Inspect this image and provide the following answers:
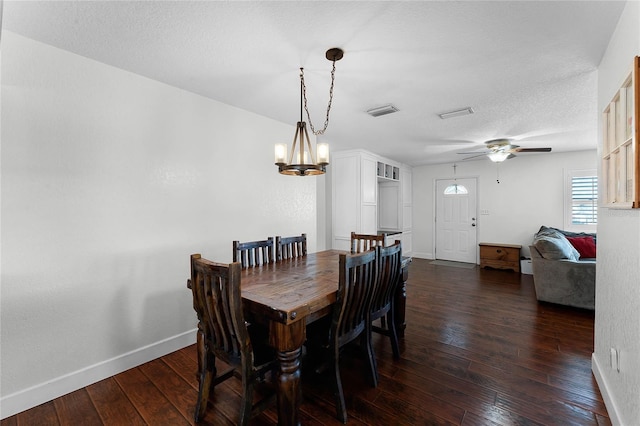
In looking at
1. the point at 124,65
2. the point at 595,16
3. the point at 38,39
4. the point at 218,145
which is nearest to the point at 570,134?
the point at 595,16

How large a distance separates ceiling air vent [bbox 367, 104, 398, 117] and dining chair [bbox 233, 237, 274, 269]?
1.81 metres

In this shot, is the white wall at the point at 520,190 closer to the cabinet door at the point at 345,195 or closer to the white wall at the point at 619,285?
the cabinet door at the point at 345,195

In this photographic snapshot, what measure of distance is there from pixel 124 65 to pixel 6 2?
668mm

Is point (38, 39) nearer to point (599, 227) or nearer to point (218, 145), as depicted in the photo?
point (218, 145)

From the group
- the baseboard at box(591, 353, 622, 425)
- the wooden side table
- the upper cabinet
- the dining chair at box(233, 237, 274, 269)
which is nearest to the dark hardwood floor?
the baseboard at box(591, 353, 622, 425)

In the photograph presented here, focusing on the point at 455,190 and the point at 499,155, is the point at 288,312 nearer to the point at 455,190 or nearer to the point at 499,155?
the point at 499,155

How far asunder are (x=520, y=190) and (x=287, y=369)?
20.1ft

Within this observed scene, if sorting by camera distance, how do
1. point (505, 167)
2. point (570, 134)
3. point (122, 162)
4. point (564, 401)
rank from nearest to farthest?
point (564, 401) → point (122, 162) → point (570, 134) → point (505, 167)

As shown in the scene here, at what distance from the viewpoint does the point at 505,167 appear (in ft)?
19.4

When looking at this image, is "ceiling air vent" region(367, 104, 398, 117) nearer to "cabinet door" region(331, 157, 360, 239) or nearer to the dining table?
"cabinet door" region(331, 157, 360, 239)

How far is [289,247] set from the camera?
286 centimetres

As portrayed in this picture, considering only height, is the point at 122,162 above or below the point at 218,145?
below

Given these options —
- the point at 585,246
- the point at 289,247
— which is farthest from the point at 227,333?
the point at 585,246

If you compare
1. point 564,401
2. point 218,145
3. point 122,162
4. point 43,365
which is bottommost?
point 564,401
